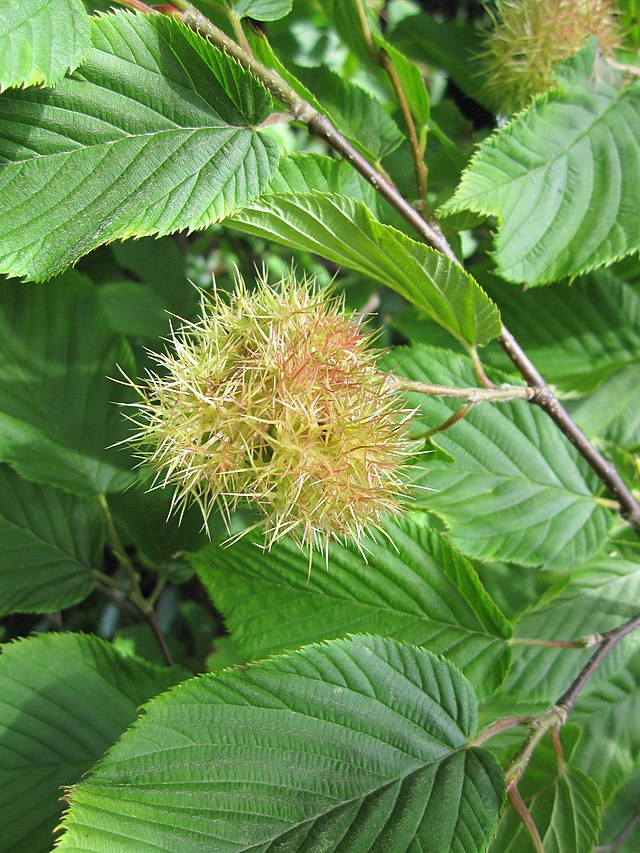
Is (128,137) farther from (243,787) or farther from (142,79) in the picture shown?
(243,787)

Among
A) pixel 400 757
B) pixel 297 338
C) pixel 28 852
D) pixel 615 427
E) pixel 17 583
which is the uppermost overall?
pixel 297 338

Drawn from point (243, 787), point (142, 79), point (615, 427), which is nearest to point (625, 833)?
point (615, 427)

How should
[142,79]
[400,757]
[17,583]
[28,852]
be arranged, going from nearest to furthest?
[142,79]
[400,757]
[28,852]
[17,583]

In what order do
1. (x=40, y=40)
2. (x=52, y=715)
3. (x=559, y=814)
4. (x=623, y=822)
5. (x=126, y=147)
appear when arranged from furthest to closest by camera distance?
(x=623, y=822) → (x=52, y=715) → (x=559, y=814) → (x=126, y=147) → (x=40, y=40)

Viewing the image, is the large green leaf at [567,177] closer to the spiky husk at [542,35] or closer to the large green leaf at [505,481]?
the spiky husk at [542,35]

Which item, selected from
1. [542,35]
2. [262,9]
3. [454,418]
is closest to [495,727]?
[454,418]

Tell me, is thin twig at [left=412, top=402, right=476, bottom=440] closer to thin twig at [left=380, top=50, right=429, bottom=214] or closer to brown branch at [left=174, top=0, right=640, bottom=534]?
brown branch at [left=174, top=0, right=640, bottom=534]

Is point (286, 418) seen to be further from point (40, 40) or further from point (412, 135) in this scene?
point (412, 135)
